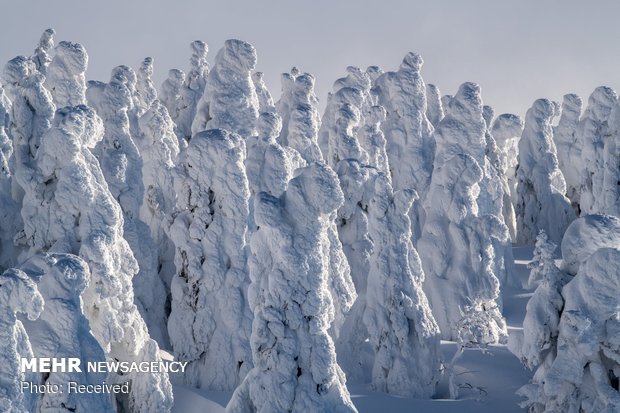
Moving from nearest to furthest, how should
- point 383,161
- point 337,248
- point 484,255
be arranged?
point 337,248 < point 484,255 < point 383,161

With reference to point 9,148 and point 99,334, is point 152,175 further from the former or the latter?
point 99,334

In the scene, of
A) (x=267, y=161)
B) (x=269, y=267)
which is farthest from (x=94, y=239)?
(x=267, y=161)

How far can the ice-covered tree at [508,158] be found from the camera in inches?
1784

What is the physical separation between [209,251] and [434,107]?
28348 mm

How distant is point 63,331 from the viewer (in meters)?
14.2

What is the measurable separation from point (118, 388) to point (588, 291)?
907cm

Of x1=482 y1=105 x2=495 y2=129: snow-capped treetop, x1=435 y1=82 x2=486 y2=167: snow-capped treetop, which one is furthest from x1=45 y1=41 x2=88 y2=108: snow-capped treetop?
x1=482 y1=105 x2=495 y2=129: snow-capped treetop

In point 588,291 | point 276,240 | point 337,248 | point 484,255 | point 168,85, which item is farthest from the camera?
point 168,85

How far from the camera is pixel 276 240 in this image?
15.1m

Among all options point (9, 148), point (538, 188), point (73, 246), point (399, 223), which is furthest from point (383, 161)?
point (73, 246)

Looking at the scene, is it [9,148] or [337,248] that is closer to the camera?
[9,148]

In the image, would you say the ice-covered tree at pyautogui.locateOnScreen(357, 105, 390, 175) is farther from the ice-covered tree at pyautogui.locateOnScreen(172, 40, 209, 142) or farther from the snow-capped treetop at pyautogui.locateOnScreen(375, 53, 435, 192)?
the ice-covered tree at pyautogui.locateOnScreen(172, 40, 209, 142)

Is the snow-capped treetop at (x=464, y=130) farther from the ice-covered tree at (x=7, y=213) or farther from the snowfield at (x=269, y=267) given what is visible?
the ice-covered tree at (x=7, y=213)

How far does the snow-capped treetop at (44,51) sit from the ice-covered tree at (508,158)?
2217 cm
